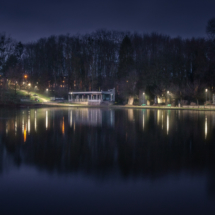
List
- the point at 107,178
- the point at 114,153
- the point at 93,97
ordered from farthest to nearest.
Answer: the point at 93,97 < the point at 114,153 < the point at 107,178

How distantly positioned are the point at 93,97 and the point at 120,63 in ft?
39.8

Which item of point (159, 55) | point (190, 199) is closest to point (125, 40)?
point (159, 55)

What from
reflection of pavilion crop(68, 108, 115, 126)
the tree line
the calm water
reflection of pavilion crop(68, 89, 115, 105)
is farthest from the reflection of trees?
reflection of pavilion crop(68, 89, 115, 105)

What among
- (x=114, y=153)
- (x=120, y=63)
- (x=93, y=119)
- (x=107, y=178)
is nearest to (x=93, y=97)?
(x=120, y=63)

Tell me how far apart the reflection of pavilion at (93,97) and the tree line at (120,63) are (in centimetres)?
305

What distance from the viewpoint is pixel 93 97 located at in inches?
2544

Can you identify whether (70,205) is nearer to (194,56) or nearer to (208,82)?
(208,82)

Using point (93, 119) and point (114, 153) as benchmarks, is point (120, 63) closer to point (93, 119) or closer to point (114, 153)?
point (93, 119)

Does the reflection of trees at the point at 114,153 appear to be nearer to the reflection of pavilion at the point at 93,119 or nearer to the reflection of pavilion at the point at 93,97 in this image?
the reflection of pavilion at the point at 93,119

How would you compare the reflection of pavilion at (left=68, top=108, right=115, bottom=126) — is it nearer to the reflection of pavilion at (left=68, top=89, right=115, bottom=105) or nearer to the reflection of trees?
the reflection of trees

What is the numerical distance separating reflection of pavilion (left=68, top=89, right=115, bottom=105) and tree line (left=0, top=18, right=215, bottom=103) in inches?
120

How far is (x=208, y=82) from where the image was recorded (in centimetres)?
4769

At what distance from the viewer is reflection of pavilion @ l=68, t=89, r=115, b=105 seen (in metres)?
62.1

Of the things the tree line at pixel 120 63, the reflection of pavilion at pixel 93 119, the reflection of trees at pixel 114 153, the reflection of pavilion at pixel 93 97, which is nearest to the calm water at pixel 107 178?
the reflection of trees at pixel 114 153
